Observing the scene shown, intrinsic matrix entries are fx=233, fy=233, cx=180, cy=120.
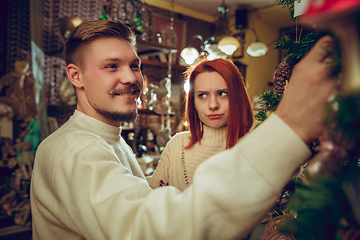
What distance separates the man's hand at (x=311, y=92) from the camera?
359 millimetres

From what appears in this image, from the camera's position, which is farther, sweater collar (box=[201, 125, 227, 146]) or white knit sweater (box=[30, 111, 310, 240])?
sweater collar (box=[201, 125, 227, 146])

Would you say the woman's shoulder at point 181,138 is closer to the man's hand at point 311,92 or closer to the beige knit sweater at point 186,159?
the beige knit sweater at point 186,159

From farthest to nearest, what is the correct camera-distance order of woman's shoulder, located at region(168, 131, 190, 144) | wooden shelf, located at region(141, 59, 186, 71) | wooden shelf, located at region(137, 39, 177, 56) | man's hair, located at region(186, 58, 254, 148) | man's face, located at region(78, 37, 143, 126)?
wooden shelf, located at region(141, 59, 186, 71)
wooden shelf, located at region(137, 39, 177, 56)
woman's shoulder, located at region(168, 131, 190, 144)
man's hair, located at region(186, 58, 254, 148)
man's face, located at region(78, 37, 143, 126)

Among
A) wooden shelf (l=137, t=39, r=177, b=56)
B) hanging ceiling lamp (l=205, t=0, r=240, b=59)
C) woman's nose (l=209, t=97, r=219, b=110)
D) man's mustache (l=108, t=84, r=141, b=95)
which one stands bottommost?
woman's nose (l=209, t=97, r=219, b=110)

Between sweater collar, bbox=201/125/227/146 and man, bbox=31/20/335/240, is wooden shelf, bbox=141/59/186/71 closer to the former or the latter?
sweater collar, bbox=201/125/227/146

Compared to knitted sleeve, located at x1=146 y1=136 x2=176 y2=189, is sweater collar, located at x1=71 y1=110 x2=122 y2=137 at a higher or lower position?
higher

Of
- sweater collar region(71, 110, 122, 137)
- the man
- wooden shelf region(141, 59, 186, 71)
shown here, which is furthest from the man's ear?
wooden shelf region(141, 59, 186, 71)

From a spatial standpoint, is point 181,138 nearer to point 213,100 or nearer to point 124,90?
point 213,100

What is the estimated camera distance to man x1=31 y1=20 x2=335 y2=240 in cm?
41

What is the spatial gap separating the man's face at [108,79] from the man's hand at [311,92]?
700mm

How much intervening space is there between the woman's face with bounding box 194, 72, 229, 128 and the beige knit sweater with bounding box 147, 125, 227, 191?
78 mm

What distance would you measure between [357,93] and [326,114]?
0.15 feet

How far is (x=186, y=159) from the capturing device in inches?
59.4

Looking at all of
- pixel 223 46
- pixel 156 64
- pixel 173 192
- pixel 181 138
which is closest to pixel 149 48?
pixel 223 46
